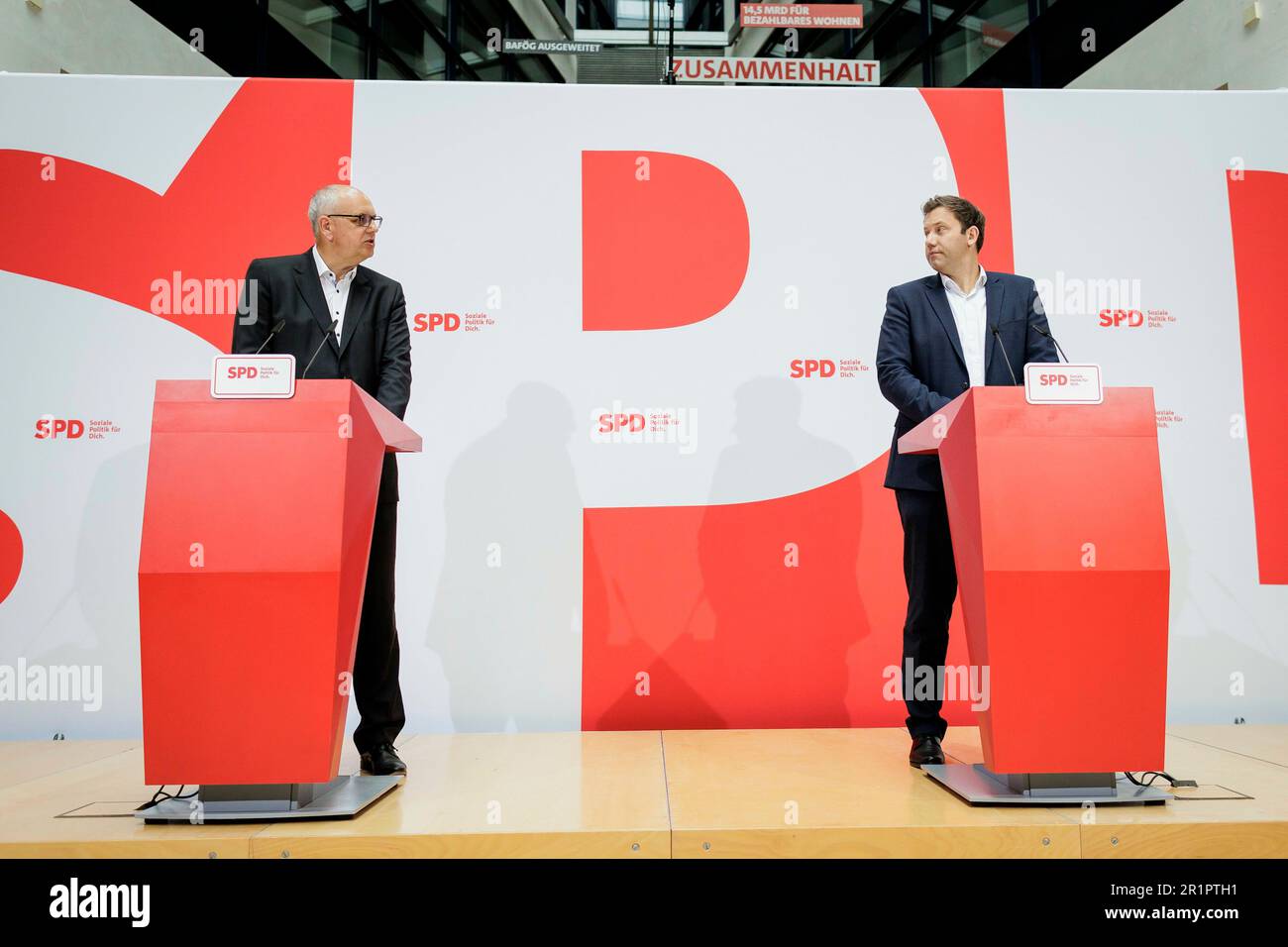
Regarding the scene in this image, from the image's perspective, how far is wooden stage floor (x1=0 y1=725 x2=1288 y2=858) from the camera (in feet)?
6.55

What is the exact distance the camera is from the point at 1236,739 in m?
3.10

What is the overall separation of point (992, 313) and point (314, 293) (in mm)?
1983

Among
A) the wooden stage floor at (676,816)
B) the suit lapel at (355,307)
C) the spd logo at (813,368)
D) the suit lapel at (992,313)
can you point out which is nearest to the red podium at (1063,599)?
the wooden stage floor at (676,816)

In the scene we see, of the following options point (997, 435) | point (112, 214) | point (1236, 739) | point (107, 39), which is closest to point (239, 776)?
point (997, 435)

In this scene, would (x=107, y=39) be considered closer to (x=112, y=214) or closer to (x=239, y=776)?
(x=112, y=214)

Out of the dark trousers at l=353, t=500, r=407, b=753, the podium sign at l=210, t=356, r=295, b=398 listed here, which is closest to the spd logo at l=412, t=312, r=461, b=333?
the dark trousers at l=353, t=500, r=407, b=753

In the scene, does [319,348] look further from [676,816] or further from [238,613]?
[676,816]

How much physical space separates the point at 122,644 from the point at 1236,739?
154 inches

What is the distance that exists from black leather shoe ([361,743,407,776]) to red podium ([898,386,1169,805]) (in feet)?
5.05

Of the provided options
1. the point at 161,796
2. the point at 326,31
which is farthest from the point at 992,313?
the point at 326,31

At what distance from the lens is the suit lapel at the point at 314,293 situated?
2613 mm

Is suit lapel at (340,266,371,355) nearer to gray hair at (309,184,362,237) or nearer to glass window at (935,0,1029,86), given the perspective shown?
gray hair at (309,184,362,237)

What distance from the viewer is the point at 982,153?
12.3 feet

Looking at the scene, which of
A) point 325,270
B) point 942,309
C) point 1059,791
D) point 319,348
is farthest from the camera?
point 942,309
